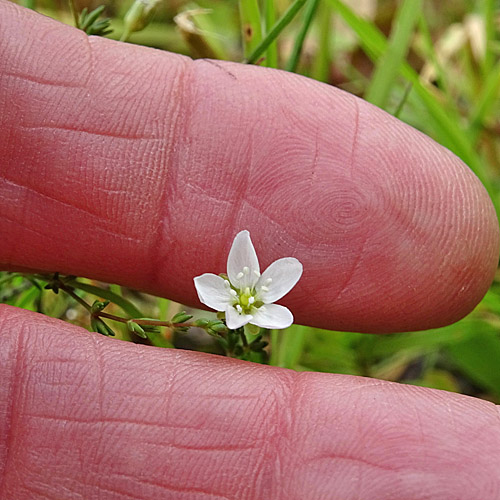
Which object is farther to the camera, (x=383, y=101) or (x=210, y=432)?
(x=383, y=101)

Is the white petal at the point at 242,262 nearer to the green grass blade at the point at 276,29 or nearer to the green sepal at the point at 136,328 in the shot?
the green sepal at the point at 136,328

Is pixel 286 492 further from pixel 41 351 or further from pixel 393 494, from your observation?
pixel 41 351

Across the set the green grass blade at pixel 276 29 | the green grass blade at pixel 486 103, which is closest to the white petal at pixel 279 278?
the green grass blade at pixel 276 29

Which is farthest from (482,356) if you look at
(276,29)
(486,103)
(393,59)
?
(276,29)

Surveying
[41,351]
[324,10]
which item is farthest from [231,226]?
[324,10]

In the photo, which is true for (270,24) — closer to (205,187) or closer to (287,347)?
(205,187)

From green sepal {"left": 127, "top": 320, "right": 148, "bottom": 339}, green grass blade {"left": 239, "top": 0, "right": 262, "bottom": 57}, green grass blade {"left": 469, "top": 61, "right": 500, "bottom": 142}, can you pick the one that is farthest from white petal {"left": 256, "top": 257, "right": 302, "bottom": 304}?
green grass blade {"left": 469, "top": 61, "right": 500, "bottom": 142}

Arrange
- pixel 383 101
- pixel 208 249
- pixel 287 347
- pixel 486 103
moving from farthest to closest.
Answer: pixel 486 103 < pixel 383 101 < pixel 287 347 < pixel 208 249
